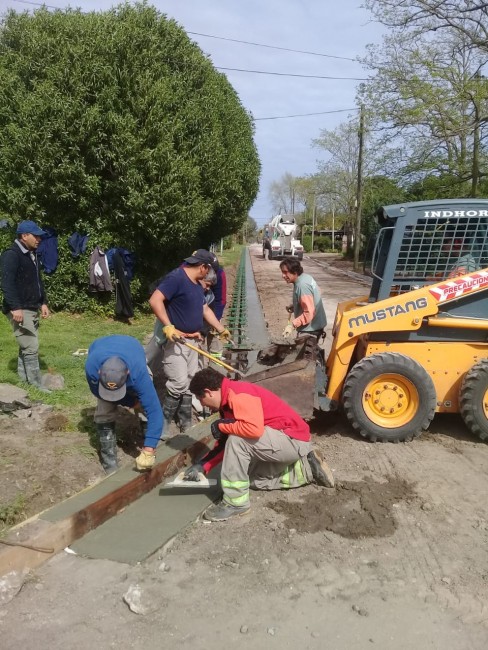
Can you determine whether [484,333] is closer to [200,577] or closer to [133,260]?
[200,577]

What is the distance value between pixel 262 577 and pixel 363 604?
58cm

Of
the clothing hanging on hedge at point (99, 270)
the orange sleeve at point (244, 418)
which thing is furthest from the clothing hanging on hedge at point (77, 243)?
the orange sleeve at point (244, 418)

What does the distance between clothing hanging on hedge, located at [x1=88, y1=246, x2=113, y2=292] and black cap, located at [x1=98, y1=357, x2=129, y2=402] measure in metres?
7.00

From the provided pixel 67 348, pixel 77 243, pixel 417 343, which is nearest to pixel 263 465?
pixel 417 343

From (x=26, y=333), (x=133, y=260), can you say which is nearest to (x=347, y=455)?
(x=26, y=333)

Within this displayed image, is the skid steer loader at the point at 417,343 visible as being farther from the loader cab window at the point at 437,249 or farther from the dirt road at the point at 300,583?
the dirt road at the point at 300,583

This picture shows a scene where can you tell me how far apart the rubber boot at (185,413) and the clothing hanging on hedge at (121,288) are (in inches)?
232

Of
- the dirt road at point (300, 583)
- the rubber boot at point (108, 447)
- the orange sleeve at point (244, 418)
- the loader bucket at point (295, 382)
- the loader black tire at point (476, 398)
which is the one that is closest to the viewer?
the dirt road at point (300, 583)

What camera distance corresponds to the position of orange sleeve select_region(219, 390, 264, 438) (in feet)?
12.7

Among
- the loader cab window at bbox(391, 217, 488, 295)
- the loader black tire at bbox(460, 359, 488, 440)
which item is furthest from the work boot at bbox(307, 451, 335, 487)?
the loader cab window at bbox(391, 217, 488, 295)

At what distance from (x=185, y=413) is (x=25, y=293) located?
7.40 ft

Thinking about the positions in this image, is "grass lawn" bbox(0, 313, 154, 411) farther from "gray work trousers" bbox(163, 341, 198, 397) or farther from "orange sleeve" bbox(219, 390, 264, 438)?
"orange sleeve" bbox(219, 390, 264, 438)

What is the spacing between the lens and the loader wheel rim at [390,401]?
17.6 feet

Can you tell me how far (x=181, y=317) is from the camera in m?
5.38
